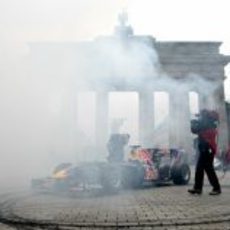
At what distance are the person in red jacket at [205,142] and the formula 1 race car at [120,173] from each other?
9.18 feet

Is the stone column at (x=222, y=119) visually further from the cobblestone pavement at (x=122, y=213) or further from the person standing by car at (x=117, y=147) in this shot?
the cobblestone pavement at (x=122, y=213)

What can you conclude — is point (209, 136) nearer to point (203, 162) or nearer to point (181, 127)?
point (203, 162)

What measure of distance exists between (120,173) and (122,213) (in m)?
5.84

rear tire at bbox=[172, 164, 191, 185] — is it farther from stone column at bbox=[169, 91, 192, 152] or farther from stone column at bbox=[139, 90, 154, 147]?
stone column at bbox=[139, 90, 154, 147]

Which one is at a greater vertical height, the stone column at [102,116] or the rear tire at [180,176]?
the stone column at [102,116]

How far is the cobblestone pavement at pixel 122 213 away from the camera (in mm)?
7418

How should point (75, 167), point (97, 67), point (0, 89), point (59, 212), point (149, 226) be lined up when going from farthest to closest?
point (97, 67), point (0, 89), point (75, 167), point (59, 212), point (149, 226)

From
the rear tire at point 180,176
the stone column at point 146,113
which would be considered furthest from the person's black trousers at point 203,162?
the stone column at point 146,113

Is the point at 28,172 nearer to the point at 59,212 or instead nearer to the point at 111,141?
the point at 111,141

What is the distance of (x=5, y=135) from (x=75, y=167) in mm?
6371

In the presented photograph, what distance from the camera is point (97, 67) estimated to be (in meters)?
24.2

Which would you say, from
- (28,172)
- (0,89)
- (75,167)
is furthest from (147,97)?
(75,167)

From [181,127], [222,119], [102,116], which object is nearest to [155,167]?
[102,116]

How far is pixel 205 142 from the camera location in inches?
495
